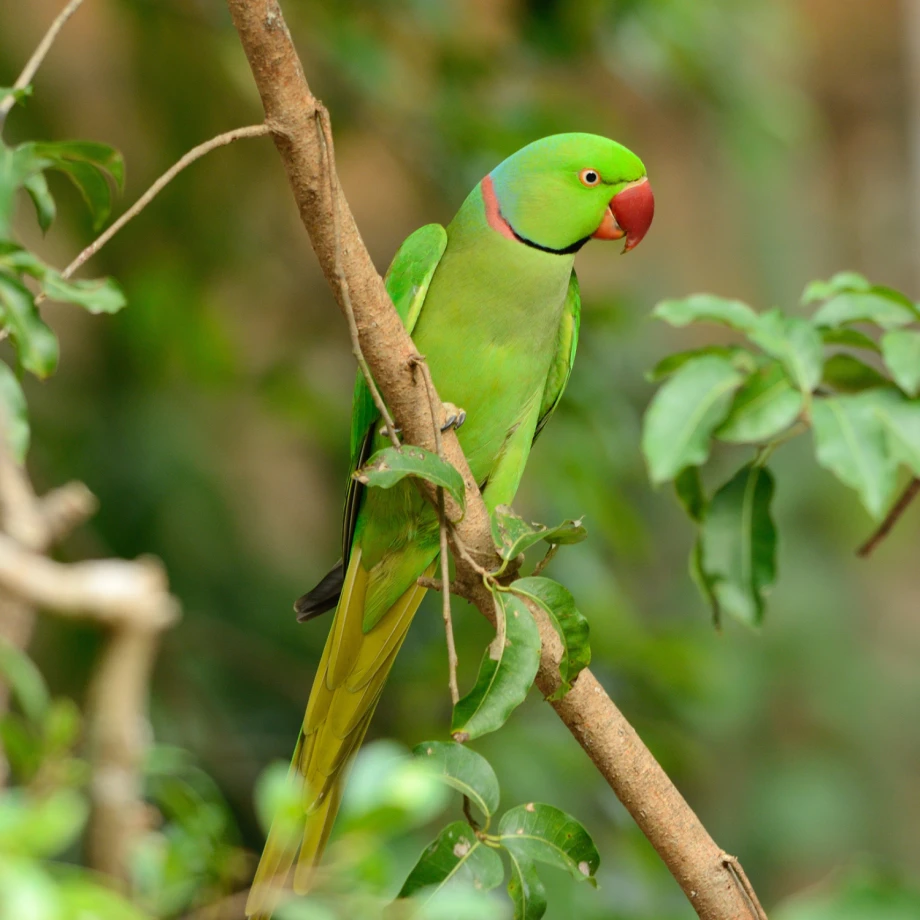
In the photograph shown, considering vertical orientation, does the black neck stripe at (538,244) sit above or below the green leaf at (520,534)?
above

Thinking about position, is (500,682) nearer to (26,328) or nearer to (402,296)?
(26,328)

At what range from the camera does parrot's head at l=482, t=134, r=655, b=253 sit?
1.59 m

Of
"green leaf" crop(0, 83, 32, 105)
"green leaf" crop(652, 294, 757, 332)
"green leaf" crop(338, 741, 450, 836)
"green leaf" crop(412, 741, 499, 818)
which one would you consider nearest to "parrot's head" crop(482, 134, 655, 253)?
"green leaf" crop(652, 294, 757, 332)

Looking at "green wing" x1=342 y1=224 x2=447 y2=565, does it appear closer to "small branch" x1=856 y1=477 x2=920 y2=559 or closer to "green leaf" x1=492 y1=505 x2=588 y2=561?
"green leaf" x1=492 y1=505 x2=588 y2=561

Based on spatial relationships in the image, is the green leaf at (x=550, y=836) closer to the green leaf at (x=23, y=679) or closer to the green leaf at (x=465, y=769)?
the green leaf at (x=465, y=769)

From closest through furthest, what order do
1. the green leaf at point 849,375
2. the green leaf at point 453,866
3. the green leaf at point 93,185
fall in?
the green leaf at point 453,866 → the green leaf at point 93,185 → the green leaf at point 849,375

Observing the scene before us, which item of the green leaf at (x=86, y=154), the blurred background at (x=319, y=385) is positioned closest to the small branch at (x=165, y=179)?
the green leaf at (x=86, y=154)

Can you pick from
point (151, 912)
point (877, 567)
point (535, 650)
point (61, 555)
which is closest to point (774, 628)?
point (877, 567)

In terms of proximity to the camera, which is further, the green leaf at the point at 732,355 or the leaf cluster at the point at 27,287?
the green leaf at the point at 732,355

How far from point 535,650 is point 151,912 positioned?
400 mm

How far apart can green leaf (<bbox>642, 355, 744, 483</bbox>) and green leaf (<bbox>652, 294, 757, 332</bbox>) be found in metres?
0.05

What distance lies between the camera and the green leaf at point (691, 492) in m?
1.34

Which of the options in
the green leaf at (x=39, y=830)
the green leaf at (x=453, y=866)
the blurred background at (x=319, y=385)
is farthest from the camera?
the blurred background at (x=319, y=385)

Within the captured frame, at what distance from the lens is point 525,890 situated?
36.5 inches
